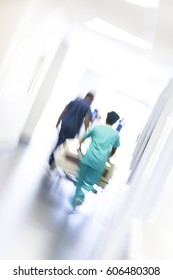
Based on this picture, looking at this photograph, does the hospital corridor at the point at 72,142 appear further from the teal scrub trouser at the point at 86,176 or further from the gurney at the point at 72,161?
the teal scrub trouser at the point at 86,176

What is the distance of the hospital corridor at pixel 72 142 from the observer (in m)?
1.53

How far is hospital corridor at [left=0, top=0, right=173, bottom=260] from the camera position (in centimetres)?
153

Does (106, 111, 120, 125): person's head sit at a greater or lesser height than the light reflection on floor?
greater

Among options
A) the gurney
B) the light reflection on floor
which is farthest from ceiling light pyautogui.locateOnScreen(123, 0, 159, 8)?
the light reflection on floor

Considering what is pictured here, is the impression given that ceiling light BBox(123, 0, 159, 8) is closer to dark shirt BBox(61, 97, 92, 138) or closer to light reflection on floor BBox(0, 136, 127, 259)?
dark shirt BBox(61, 97, 92, 138)

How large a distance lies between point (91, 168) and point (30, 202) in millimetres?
796

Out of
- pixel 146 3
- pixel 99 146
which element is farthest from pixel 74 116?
pixel 146 3

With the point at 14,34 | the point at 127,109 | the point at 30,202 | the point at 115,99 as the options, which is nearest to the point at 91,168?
the point at 30,202

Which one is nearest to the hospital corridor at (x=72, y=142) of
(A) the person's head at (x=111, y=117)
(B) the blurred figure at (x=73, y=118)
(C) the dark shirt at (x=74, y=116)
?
(A) the person's head at (x=111, y=117)

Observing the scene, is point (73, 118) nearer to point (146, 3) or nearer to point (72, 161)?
point (72, 161)

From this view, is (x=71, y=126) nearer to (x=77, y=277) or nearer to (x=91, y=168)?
(x=91, y=168)

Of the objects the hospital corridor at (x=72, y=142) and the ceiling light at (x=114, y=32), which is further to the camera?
the ceiling light at (x=114, y=32)

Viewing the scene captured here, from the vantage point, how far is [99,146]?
12.1ft

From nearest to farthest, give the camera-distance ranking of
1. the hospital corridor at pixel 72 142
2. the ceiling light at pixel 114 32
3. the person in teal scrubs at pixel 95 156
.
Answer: the hospital corridor at pixel 72 142
the person in teal scrubs at pixel 95 156
the ceiling light at pixel 114 32
